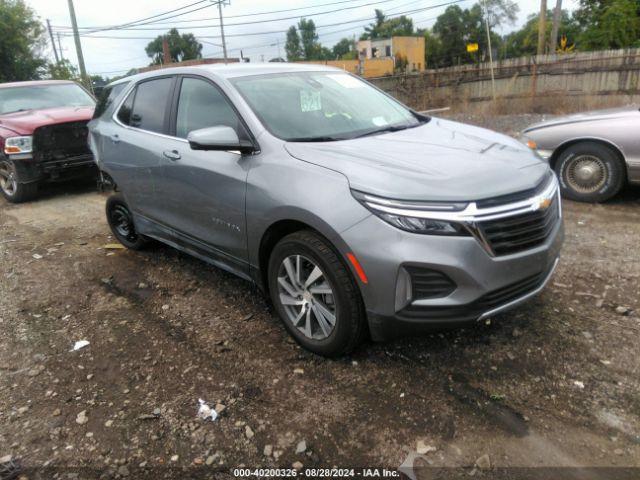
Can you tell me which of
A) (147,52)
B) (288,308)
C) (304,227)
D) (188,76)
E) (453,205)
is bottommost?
(288,308)

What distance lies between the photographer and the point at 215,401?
2.81 m

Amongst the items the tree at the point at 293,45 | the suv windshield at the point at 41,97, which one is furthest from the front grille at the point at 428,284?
the tree at the point at 293,45

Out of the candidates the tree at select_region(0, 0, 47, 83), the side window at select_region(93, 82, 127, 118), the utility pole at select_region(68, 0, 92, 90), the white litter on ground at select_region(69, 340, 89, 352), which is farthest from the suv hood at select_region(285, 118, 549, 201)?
the tree at select_region(0, 0, 47, 83)

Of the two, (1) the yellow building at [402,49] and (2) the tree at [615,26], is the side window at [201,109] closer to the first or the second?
(2) the tree at [615,26]

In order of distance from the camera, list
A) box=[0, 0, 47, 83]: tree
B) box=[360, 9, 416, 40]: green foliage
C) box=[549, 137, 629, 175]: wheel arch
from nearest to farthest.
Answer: box=[549, 137, 629, 175]: wheel arch → box=[0, 0, 47, 83]: tree → box=[360, 9, 416, 40]: green foliage

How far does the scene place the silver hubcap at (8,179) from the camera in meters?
7.68

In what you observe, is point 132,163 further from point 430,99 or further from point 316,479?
point 430,99

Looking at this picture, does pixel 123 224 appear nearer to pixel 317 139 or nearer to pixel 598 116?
pixel 317 139

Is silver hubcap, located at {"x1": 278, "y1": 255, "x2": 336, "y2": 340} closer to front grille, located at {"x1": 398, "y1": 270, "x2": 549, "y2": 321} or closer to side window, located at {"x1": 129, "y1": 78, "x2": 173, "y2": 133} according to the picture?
front grille, located at {"x1": 398, "y1": 270, "x2": 549, "y2": 321}

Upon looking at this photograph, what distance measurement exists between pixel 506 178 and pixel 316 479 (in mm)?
1852

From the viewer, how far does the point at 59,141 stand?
7.59 m

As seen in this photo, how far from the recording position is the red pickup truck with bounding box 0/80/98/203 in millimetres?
7375

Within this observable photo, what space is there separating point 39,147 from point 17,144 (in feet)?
0.97

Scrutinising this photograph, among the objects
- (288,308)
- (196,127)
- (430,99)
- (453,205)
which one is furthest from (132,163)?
(430,99)
